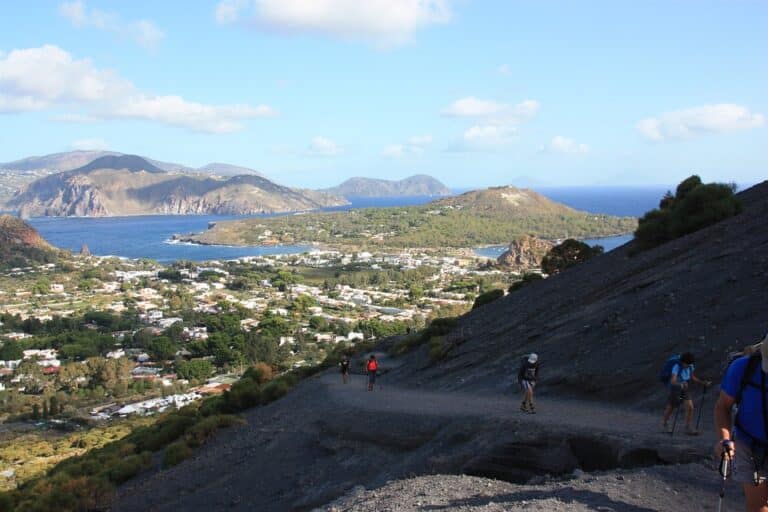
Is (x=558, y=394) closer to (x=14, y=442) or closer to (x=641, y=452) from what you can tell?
(x=641, y=452)

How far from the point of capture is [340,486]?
1249cm

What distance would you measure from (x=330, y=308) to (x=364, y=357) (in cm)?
5907

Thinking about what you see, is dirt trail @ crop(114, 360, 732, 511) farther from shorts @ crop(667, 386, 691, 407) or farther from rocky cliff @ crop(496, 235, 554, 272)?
rocky cliff @ crop(496, 235, 554, 272)

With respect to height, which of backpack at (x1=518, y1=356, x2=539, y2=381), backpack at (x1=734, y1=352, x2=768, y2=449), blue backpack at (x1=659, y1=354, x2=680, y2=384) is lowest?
backpack at (x1=518, y1=356, x2=539, y2=381)

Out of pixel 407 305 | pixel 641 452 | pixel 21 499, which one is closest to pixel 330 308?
pixel 407 305

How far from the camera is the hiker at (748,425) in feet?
14.7

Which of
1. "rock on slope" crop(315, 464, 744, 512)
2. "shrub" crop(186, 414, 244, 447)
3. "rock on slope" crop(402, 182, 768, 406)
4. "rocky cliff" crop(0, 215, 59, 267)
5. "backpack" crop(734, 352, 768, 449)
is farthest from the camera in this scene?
"rocky cliff" crop(0, 215, 59, 267)

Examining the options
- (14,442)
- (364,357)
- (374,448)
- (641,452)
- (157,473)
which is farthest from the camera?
(14,442)

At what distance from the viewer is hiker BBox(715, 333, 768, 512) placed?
4477mm

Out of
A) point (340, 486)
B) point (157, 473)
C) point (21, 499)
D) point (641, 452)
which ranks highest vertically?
point (641, 452)

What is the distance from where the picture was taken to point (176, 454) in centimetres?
2002

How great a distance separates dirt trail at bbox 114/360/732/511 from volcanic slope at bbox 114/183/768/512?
4cm

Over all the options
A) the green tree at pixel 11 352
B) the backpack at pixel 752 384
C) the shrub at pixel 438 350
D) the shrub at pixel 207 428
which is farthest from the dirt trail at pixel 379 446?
the green tree at pixel 11 352

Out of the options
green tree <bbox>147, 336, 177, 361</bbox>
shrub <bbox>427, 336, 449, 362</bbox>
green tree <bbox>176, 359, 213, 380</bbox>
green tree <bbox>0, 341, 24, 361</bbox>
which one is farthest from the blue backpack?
green tree <bbox>0, 341, 24, 361</bbox>
